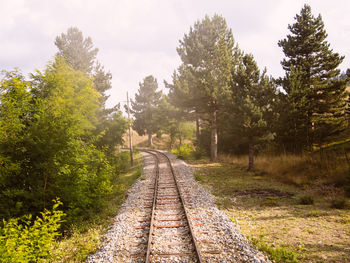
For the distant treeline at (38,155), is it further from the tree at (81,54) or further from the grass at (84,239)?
the tree at (81,54)

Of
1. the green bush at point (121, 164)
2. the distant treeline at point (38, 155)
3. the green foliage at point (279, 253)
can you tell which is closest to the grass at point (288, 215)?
the green foliage at point (279, 253)

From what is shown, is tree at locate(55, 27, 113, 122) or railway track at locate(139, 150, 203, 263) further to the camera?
tree at locate(55, 27, 113, 122)

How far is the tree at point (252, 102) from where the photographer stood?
15.4m

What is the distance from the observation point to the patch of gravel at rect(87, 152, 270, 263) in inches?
217

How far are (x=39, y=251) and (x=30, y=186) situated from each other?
2990mm

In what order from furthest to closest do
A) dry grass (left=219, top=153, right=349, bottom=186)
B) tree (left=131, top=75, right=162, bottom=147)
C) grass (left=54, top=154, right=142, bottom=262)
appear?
tree (left=131, top=75, right=162, bottom=147) < dry grass (left=219, top=153, right=349, bottom=186) < grass (left=54, top=154, right=142, bottom=262)

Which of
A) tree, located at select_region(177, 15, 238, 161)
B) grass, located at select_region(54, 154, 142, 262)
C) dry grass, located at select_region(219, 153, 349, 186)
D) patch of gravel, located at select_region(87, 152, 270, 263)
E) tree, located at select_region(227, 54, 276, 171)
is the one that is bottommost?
grass, located at select_region(54, 154, 142, 262)

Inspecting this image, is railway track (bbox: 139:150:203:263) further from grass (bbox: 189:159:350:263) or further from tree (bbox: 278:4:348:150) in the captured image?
tree (bbox: 278:4:348:150)

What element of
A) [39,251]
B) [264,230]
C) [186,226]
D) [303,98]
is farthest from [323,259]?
[303,98]

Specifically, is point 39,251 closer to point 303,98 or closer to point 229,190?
point 229,190

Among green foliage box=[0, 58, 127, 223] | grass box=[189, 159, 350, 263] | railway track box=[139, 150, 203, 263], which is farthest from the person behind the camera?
green foliage box=[0, 58, 127, 223]

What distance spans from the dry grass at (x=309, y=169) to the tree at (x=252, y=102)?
2515mm

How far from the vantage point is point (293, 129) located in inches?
662

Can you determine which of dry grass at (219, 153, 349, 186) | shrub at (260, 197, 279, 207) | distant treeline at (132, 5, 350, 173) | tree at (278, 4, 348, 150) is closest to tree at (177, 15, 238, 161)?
distant treeline at (132, 5, 350, 173)
